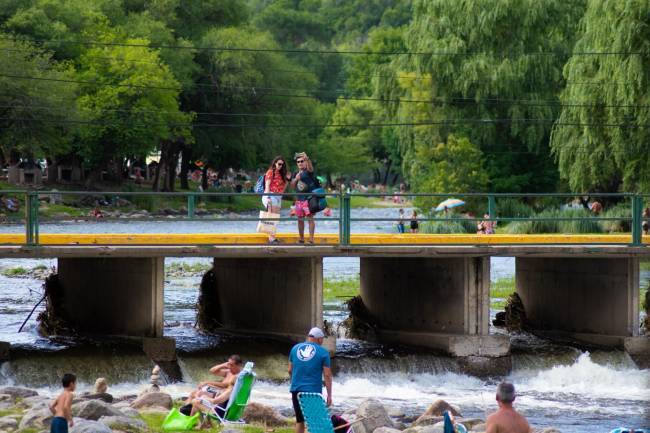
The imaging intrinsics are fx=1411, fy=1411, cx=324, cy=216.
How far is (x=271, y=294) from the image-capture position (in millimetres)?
31016

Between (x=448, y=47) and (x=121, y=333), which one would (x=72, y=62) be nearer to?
(x=448, y=47)

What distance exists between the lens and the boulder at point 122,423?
19.2 m

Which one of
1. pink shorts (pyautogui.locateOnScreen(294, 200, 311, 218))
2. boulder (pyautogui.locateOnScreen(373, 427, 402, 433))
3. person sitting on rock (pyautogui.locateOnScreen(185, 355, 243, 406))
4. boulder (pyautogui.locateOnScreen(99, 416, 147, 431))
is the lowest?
boulder (pyautogui.locateOnScreen(373, 427, 402, 433))

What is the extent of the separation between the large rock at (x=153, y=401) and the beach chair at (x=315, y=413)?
16.2ft

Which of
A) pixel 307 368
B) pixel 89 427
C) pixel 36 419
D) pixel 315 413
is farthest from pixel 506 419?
pixel 36 419

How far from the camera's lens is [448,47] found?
242 ft

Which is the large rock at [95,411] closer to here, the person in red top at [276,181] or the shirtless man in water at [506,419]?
the shirtless man in water at [506,419]

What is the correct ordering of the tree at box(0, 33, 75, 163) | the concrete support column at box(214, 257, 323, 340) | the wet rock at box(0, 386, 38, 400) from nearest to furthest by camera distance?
the wet rock at box(0, 386, 38, 400)
the concrete support column at box(214, 257, 323, 340)
the tree at box(0, 33, 75, 163)

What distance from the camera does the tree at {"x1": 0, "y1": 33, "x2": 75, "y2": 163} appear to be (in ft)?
281

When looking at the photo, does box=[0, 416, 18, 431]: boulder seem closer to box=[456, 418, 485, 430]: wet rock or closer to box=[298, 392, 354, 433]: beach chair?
box=[298, 392, 354, 433]: beach chair

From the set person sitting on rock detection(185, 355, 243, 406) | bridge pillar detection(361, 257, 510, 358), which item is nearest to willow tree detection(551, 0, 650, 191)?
bridge pillar detection(361, 257, 510, 358)

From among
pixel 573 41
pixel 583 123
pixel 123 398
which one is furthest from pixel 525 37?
pixel 123 398

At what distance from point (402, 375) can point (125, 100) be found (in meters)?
74.9

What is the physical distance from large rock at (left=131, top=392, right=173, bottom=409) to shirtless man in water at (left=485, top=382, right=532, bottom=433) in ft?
28.5
